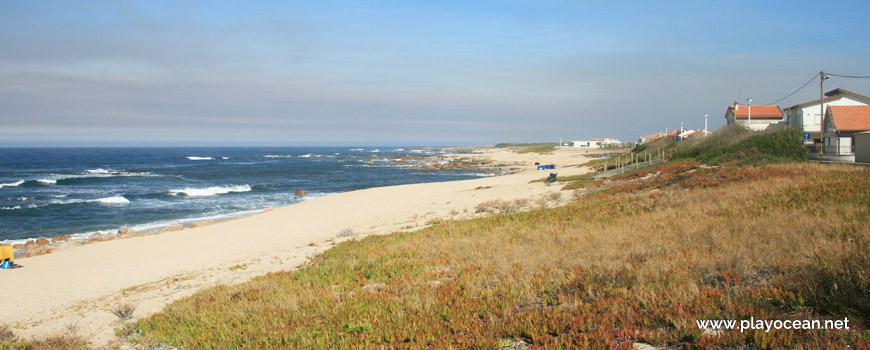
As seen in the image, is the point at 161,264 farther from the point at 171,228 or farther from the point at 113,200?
the point at 113,200

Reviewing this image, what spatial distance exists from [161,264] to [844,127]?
43.1 m

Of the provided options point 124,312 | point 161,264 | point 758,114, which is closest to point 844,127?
point 758,114

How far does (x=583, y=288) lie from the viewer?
662cm

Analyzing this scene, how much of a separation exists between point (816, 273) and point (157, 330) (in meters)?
8.94

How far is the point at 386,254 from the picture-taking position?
35.7ft

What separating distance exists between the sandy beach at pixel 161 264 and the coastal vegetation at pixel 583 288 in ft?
6.60

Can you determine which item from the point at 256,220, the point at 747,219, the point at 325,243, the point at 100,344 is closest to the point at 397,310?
the point at 100,344

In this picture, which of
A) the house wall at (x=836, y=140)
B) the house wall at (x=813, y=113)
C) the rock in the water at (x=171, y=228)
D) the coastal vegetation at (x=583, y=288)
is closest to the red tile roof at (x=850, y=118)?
the house wall at (x=836, y=140)

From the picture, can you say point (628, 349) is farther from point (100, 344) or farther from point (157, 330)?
point (100, 344)

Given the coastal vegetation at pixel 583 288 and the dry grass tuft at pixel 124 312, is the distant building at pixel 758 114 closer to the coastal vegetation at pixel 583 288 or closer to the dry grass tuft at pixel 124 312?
the coastal vegetation at pixel 583 288

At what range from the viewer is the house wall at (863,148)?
25.2 metres

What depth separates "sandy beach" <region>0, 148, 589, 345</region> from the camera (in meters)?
9.27

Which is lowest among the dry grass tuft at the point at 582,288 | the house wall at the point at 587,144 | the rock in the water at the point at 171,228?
the rock in the water at the point at 171,228

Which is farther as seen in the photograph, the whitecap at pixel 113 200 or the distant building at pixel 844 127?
the whitecap at pixel 113 200
